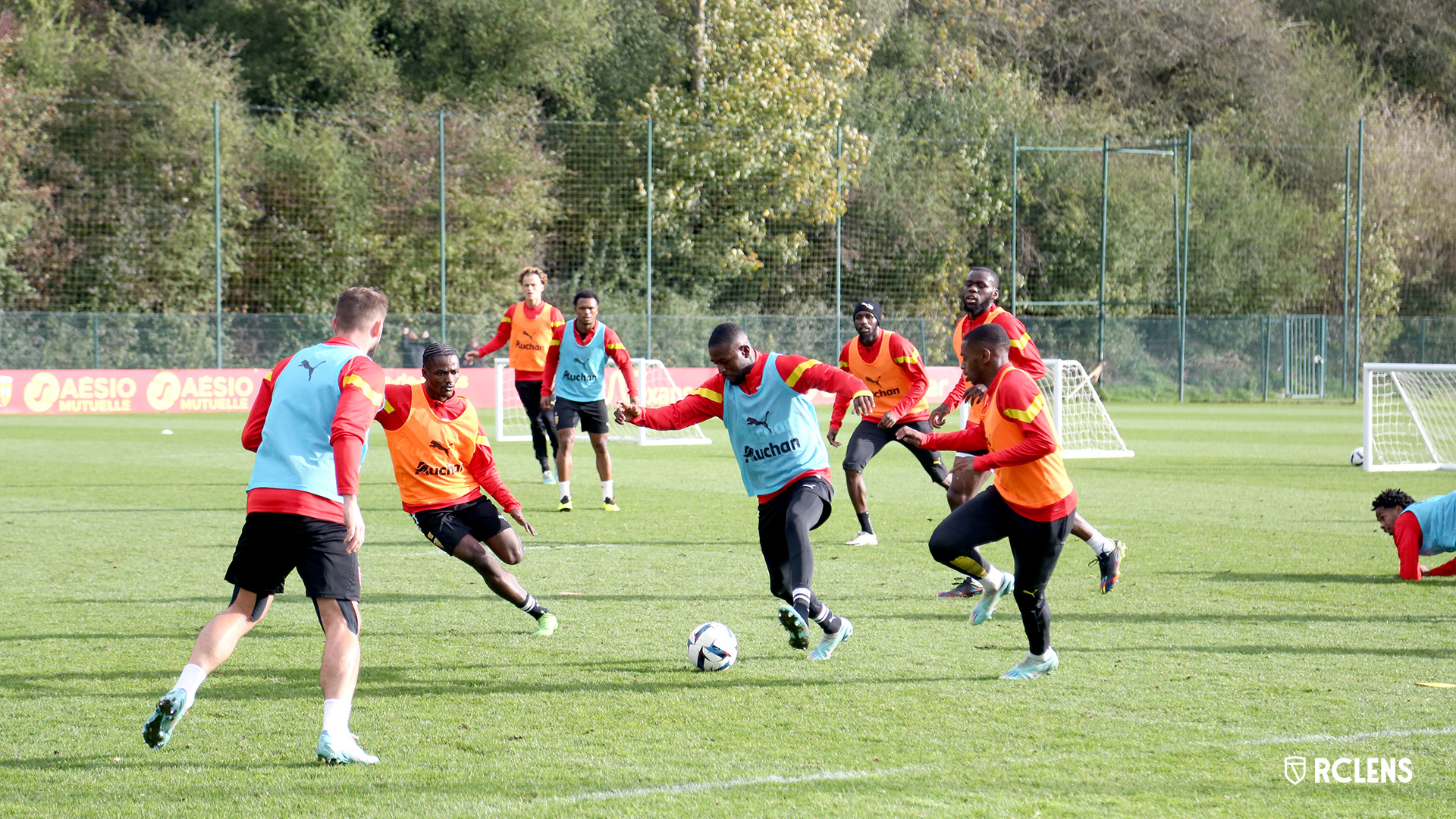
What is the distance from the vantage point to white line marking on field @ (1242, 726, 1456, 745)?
17.2 feet

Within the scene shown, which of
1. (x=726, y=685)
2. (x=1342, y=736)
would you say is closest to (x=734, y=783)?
(x=726, y=685)

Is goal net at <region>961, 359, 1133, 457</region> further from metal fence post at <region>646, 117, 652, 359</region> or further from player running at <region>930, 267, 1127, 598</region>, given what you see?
metal fence post at <region>646, 117, 652, 359</region>

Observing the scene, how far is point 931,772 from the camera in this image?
4.91 meters

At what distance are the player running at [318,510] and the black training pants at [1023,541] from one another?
2.70m

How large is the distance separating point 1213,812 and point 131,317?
29.8 m

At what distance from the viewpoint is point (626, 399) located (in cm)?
2766

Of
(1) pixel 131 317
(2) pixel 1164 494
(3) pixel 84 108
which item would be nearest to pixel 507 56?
(3) pixel 84 108

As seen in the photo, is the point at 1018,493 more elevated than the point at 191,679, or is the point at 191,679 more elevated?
the point at 1018,493

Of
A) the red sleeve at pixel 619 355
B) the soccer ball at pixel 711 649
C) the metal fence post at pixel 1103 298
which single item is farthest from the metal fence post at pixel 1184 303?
the soccer ball at pixel 711 649

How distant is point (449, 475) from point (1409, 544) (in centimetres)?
591

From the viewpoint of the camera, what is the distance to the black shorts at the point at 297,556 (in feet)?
16.8

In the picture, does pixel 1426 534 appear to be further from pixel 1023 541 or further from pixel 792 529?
pixel 792 529

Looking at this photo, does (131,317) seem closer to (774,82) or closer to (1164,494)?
(774,82)

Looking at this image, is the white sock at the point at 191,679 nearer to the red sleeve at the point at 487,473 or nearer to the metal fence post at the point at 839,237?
the red sleeve at the point at 487,473
